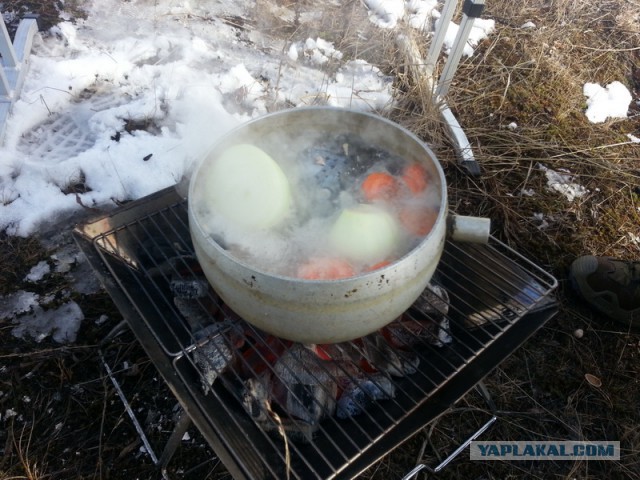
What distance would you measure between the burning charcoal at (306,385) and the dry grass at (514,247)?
1.64 feet

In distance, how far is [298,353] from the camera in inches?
75.9

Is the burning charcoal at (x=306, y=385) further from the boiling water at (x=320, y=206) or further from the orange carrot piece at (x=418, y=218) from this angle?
the orange carrot piece at (x=418, y=218)

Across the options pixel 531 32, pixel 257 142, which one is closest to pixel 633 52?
pixel 531 32

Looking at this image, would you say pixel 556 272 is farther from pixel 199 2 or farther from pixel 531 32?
pixel 199 2

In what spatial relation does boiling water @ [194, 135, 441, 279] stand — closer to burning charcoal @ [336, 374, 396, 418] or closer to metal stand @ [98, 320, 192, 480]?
burning charcoal @ [336, 374, 396, 418]

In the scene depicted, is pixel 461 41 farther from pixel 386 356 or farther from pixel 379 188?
pixel 386 356

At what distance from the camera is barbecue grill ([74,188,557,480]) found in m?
1.65

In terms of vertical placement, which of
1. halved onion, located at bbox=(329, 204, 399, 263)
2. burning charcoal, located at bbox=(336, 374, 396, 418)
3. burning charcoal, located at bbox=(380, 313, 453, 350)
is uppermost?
halved onion, located at bbox=(329, 204, 399, 263)

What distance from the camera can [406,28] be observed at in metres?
4.22

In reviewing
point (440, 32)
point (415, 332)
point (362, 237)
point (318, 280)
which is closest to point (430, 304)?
point (415, 332)

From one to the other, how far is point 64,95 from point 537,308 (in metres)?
3.42

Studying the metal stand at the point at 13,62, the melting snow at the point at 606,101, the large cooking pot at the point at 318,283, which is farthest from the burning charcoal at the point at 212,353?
the melting snow at the point at 606,101

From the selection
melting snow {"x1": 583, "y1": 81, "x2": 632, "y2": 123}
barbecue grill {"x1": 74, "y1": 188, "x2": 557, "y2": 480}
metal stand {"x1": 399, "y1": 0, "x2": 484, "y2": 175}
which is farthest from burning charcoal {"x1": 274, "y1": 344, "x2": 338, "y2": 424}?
melting snow {"x1": 583, "y1": 81, "x2": 632, "y2": 123}

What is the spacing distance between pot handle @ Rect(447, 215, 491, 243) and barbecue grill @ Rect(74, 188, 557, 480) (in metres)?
0.53
